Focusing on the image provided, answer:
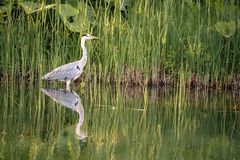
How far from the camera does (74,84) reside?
11.9 meters

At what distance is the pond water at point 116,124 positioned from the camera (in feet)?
21.4

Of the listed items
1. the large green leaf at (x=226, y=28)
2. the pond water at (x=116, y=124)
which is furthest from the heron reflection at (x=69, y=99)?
the large green leaf at (x=226, y=28)

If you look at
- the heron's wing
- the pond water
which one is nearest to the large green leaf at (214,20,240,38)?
the pond water

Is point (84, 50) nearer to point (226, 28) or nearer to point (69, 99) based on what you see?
point (69, 99)

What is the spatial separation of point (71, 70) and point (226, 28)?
2.34 m

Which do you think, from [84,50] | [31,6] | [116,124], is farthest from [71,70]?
[116,124]

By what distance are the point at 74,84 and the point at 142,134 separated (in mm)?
4578

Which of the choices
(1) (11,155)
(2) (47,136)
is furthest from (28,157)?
(2) (47,136)

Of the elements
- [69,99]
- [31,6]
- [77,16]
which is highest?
[31,6]

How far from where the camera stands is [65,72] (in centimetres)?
1087

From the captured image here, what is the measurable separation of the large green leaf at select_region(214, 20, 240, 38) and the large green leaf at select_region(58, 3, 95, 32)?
6.54 ft

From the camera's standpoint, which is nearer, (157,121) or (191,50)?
(157,121)

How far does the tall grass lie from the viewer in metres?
11.0

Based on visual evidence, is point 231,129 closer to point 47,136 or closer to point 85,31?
point 47,136
